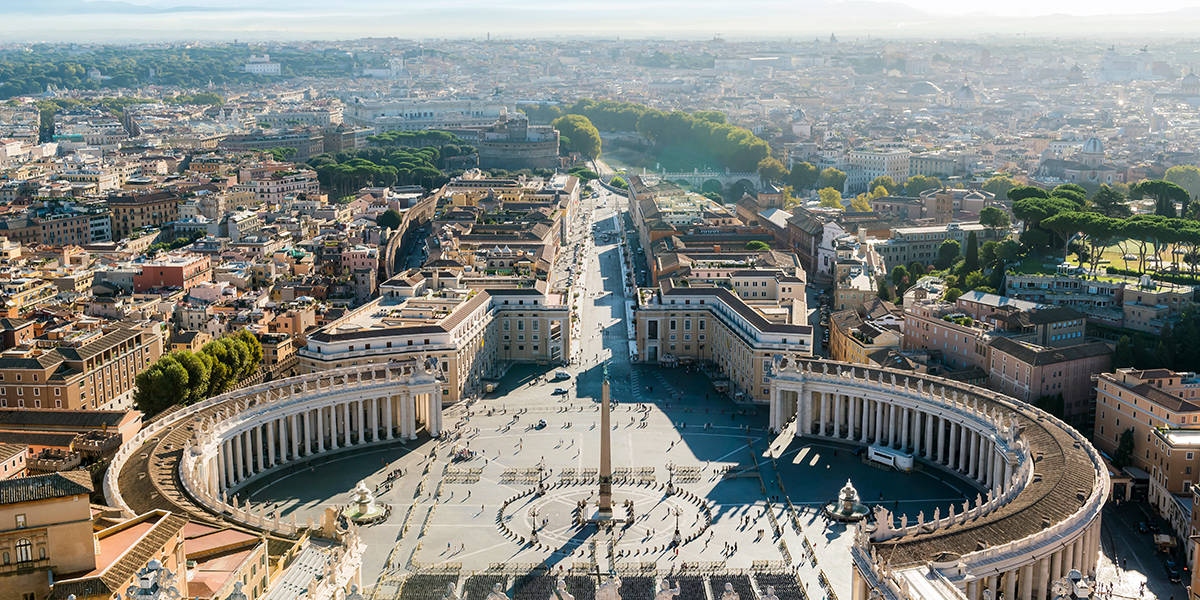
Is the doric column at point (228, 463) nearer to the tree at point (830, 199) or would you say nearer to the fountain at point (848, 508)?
the fountain at point (848, 508)

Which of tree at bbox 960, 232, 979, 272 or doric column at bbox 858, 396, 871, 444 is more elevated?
tree at bbox 960, 232, 979, 272

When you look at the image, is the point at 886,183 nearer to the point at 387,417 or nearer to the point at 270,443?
the point at 387,417

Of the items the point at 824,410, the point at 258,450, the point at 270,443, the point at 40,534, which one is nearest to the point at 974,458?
the point at 824,410

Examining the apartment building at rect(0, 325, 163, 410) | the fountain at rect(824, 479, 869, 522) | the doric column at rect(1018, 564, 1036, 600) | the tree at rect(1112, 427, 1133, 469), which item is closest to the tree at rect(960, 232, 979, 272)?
the tree at rect(1112, 427, 1133, 469)

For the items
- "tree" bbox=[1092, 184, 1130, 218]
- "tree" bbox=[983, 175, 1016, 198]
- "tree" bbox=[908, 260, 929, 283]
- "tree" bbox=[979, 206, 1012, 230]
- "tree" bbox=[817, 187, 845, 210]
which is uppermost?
"tree" bbox=[1092, 184, 1130, 218]

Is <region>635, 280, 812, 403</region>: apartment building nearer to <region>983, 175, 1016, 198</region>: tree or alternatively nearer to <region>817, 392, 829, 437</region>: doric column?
<region>817, 392, 829, 437</region>: doric column

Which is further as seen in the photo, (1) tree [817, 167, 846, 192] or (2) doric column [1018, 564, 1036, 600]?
(1) tree [817, 167, 846, 192]

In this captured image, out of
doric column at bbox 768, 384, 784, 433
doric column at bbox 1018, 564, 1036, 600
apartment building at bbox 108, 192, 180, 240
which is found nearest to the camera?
doric column at bbox 1018, 564, 1036, 600
